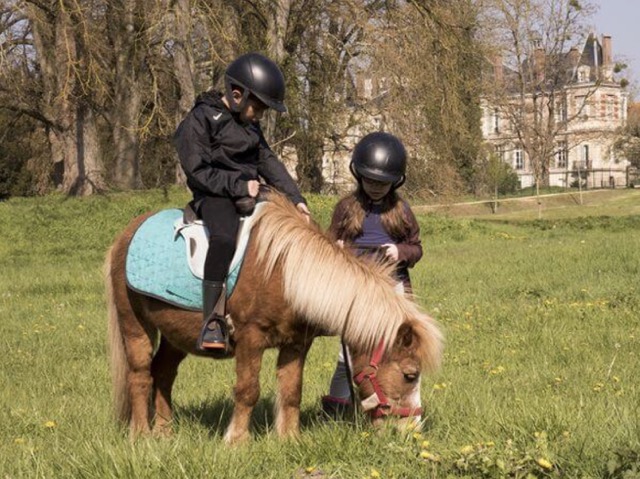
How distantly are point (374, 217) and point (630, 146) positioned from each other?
216ft

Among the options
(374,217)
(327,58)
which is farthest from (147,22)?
(374,217)

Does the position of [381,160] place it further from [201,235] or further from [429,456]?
[429,456]

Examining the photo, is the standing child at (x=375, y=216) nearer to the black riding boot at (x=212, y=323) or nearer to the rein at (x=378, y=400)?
the rein at (x=378, y=400)

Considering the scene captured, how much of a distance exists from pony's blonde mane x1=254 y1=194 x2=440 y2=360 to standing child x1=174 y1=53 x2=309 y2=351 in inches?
8.9

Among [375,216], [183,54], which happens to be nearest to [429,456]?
[375,216]

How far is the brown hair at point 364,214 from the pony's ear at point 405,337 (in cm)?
124

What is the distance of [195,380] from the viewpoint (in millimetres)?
6898

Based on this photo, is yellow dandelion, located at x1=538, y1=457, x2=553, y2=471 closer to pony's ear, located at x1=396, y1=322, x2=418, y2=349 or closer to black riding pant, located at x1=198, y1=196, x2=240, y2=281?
pony's ear, located at x1=396, y1=322, x2=418, y2=349

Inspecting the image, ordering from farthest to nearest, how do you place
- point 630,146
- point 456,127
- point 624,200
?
point 630,146, point 624,200, point 456,127

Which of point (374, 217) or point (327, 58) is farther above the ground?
point (327, 58)

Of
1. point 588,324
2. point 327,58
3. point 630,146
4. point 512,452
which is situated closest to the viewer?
point 512,452

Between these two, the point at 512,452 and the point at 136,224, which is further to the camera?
the point at 136,224

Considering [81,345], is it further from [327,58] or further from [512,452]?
[327,58]

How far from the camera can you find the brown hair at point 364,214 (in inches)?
211
